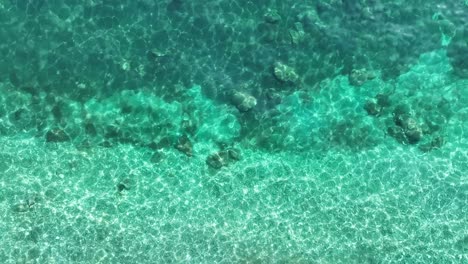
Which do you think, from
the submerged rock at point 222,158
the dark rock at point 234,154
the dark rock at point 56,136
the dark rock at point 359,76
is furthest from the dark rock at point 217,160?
the dark rock at point 359,76

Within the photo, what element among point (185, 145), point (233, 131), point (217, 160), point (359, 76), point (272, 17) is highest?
point (272, 17)

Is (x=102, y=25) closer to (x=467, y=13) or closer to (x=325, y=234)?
(x=325, y=234)

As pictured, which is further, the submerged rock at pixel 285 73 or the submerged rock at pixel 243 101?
the submerged rock at pixel 285 73

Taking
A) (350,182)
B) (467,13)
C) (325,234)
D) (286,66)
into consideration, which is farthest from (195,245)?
(467,13)

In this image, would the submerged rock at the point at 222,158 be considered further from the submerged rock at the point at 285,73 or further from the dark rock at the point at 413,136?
the dark rock at the point at 413,136

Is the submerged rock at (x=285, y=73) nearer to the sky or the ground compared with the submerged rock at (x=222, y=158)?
nearer to the sky

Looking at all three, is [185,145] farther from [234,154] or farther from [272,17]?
[272,17]

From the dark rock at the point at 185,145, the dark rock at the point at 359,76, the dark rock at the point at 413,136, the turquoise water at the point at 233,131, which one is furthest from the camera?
the dark rock at the point at 359,76

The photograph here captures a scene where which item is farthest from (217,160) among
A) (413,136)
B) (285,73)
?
(413,136)
